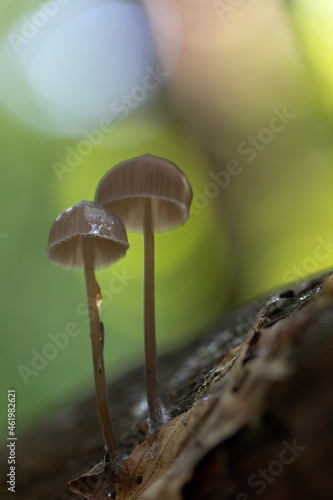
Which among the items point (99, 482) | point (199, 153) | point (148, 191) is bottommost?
point (99, 482)
